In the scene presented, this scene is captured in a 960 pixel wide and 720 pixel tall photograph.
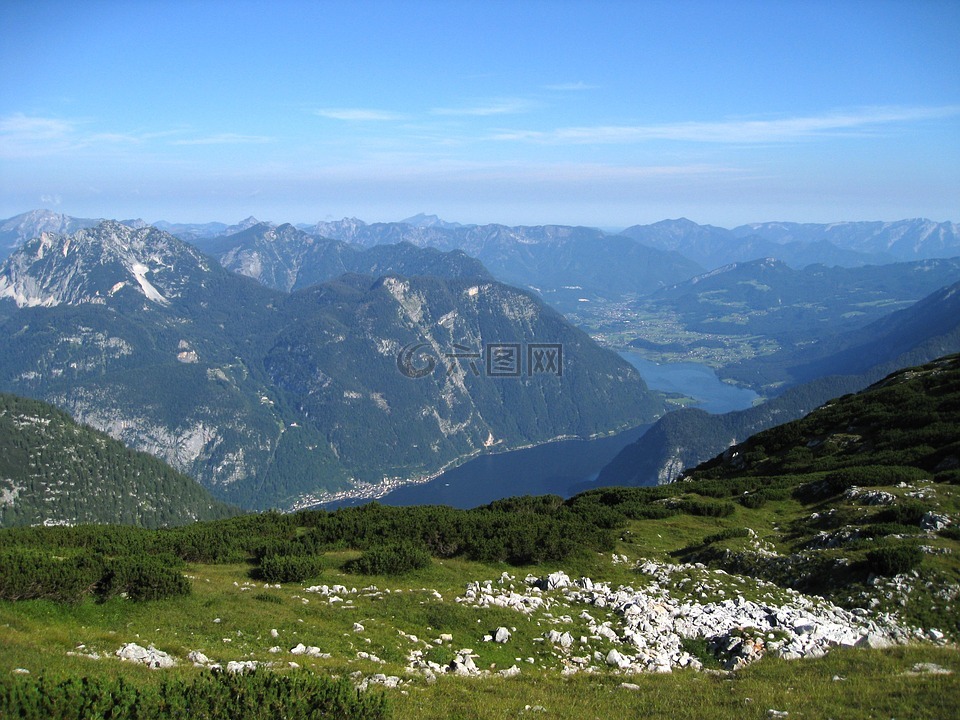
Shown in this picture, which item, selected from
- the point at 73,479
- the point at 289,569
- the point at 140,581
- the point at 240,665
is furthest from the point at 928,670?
the point at 73,479

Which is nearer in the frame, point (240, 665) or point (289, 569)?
point (240, 665)

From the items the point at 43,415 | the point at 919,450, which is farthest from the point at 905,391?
the point at 43,415

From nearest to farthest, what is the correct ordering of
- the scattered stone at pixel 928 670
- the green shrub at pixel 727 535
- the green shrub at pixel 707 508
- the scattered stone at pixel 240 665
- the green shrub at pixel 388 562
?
the scattered stone at pixel 240 665 → the scattered stone at pixel 928 670 → the green shrub at pixel 388 562 → the green shrub at pixel 727 535 → the green shrub at pixel 707 508

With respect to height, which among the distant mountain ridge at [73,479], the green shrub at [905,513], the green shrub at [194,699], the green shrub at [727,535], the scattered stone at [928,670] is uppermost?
the green shrub at [194,699]

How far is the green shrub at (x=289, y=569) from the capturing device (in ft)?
87.5

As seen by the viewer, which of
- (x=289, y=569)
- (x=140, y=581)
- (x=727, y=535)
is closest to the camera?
(x=140, y=581)

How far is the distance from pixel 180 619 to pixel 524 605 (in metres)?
12.0

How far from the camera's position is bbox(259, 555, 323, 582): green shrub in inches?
1049

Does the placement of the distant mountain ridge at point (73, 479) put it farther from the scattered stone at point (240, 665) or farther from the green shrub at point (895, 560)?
the green shrub at point (895, 560)

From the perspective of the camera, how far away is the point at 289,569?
26719 millimetres

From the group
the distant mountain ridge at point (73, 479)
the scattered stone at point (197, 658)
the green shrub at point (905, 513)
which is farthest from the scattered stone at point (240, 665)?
the distant mountain ridge at point (73, 479)

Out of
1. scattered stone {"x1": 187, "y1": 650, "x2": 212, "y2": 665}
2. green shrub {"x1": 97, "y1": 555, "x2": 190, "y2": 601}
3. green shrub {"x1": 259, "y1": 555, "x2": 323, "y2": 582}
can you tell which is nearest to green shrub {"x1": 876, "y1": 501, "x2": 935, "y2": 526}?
green shrub {"x1": 259, "y1": 555, "x2": 323, "y2": 582}

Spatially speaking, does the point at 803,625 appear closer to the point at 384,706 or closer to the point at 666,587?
the point at 666,587

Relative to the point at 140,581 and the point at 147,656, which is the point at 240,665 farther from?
the point at 140,581
